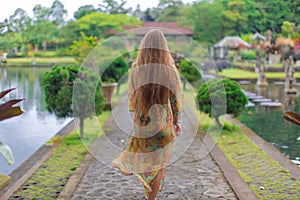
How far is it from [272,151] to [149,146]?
3.00 m

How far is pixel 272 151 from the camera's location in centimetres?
602

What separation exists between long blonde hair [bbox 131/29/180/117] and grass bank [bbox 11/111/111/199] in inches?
56.0

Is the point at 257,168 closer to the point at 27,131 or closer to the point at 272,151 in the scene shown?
the point at 272,151

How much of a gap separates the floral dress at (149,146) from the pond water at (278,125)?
2.66 m

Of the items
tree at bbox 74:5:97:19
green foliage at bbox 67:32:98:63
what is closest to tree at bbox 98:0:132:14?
tree at bbox 74:5:97:19

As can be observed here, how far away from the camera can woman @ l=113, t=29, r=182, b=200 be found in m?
3.38

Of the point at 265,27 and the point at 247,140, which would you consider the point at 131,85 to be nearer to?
the point at 247,140

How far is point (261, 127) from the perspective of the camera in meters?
8.13

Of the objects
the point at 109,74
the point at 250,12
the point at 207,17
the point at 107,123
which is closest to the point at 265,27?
the point at 250,12

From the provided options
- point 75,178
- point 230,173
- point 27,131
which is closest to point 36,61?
point 27,131

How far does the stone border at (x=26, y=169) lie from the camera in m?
4.38

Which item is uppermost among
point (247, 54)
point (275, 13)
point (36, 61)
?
point (275, 13)

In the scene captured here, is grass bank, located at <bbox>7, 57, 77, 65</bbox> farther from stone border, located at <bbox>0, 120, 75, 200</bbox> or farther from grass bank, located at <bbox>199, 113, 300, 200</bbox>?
grass bank, located at <bbox>199, 113, 300, 200</bbox>

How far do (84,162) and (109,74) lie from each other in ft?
19.4
